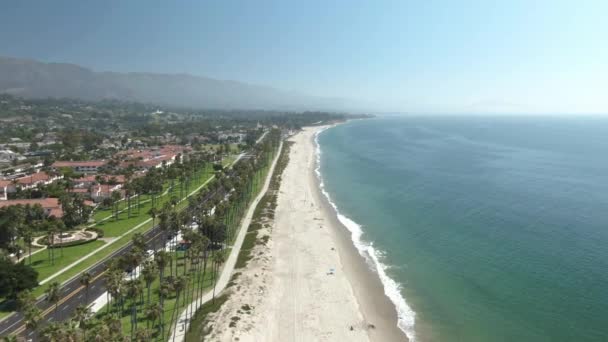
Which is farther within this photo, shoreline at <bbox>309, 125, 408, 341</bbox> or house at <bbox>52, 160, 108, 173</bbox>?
house at <bbox>52, 160, 108, 173</bbox>

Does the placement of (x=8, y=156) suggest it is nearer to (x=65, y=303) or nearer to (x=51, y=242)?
(x=51, y=242)

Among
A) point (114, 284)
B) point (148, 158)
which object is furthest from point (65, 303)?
point (148, 158)

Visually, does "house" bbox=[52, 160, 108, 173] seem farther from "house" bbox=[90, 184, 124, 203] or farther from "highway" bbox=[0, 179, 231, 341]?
"highway" bbox=[0, 179, 231, 341]

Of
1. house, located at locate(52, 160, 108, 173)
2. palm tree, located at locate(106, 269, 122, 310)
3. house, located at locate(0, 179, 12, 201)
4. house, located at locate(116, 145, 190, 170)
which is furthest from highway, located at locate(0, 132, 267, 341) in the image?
house, located at locate(52, 160, 108, 173)

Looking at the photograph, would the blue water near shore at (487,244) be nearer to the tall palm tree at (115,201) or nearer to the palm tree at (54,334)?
the palm tree at (54,334)

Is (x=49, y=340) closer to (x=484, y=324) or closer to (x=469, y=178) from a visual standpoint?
(x=484, y=324)

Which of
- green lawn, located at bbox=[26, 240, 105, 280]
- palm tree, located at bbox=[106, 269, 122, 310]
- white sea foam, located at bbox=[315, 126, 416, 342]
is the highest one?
palm tree, located at bbox=[106, 269, 122, 310]

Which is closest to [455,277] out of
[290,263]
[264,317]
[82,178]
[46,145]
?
[290,263]
